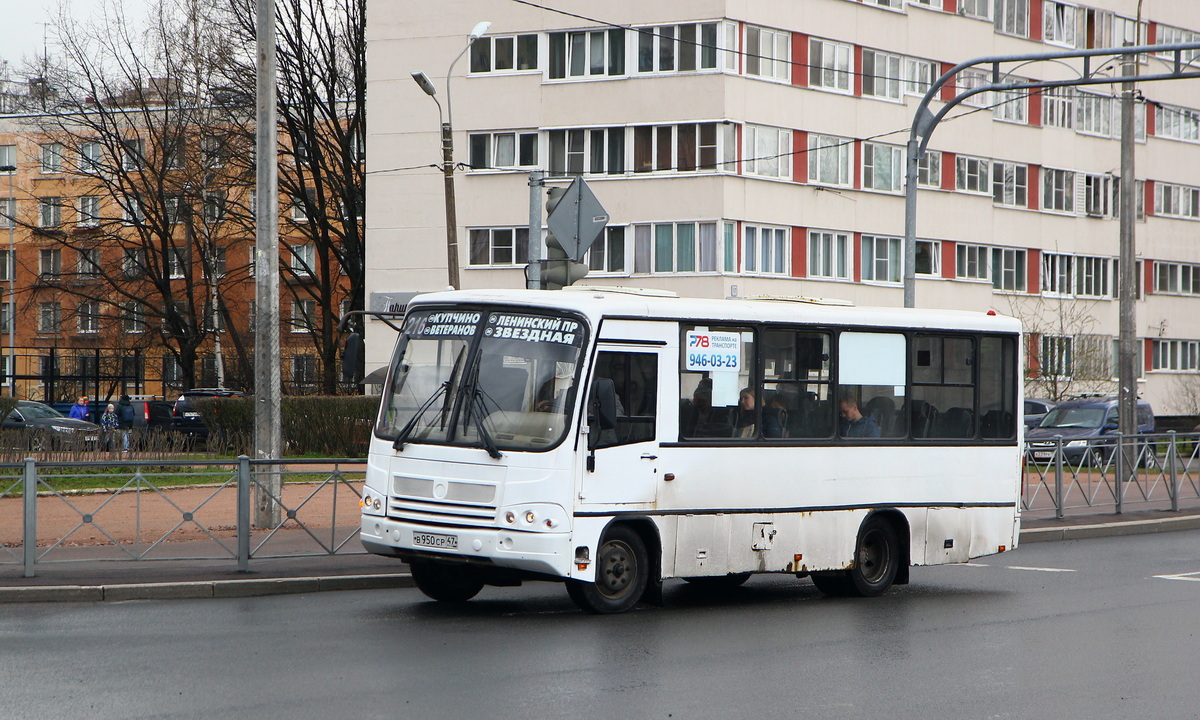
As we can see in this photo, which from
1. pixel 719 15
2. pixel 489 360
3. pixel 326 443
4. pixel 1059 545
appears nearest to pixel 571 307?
pixel 489 360

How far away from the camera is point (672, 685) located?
903cm

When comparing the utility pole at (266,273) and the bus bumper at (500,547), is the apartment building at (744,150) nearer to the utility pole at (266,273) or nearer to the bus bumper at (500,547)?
the utility pole at (266,273)

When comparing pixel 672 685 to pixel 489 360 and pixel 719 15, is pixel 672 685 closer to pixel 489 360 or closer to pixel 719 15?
pixel 489 360

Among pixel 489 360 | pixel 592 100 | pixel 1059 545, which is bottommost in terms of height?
pixel 1059 545

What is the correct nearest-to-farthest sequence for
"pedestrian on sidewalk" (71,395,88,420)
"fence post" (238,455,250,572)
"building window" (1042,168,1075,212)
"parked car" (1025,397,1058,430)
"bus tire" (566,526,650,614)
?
"bus tire" (566,526,650,614)
"fence post" (238,455,250,572)
"parked car" (1025,397,1058,430)
"pedestrian on sidewalk" (71,395,88,420)
"building window" (1042,168,1075,212)

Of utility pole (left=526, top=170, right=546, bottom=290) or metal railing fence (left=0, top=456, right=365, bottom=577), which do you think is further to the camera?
utility pole (left=526, top=170, right=546, bottom=290)

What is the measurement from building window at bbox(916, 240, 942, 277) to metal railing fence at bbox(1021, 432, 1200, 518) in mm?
25017

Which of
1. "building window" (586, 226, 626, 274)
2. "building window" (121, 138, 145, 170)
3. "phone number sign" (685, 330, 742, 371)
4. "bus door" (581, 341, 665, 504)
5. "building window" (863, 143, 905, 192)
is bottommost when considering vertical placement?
"bus door" (581, 341, 665, 504)

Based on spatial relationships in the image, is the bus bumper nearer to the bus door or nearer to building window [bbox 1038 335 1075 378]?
the bus door

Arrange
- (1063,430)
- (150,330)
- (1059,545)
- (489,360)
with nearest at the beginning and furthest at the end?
1. (489,360)
2. (1059,545)
3. (1063,430)
4. (150,330)

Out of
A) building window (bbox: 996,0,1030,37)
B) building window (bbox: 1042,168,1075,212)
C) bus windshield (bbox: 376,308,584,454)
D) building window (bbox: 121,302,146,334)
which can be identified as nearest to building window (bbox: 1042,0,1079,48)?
building window (bbox: 996,0,1030,37)

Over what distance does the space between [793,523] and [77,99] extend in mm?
42891

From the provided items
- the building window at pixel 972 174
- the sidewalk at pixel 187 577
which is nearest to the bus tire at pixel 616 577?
the sidewalk at pixel 187 577

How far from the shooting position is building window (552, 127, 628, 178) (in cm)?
4472
